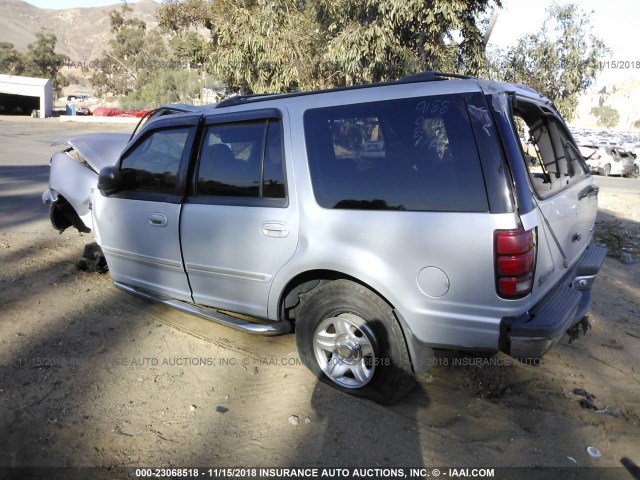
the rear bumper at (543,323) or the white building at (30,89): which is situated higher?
the white building at (30,89)

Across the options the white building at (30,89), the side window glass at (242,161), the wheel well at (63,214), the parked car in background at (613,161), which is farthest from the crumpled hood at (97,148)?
the white building at (30,89)

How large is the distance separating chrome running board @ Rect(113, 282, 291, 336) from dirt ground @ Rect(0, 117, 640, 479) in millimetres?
280

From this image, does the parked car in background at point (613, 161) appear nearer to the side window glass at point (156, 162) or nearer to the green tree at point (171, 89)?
the side window glass at point (156, 162)

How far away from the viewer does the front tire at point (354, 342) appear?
10.3ft

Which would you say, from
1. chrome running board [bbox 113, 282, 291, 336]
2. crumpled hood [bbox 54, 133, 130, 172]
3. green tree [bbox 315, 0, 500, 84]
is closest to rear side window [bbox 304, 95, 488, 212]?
chrome running board [bbox 113, 282, 291, 336]

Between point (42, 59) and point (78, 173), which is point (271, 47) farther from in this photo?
point (42, 59)

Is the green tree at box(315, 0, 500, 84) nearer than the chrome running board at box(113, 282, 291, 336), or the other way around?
the chrome running board at box(113, 282, 291, 336)

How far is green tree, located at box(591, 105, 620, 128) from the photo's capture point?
91.6 m

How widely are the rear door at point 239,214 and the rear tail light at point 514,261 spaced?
127cm

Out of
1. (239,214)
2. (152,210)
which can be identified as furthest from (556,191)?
(152,210)

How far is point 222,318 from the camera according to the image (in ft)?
13.0

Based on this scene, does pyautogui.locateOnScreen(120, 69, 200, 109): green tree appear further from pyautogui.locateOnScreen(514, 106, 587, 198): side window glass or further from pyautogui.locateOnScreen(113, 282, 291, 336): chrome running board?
pyautogui.locateOnScreen(514, 106, 587, 198): side window glass

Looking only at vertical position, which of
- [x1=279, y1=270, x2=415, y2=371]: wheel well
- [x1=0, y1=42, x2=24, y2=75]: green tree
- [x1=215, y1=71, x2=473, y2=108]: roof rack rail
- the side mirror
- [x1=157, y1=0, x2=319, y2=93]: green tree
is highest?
[x1=0, y1=42, x2=24, y2=75]: green tree

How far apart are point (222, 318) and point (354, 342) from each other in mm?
1209
